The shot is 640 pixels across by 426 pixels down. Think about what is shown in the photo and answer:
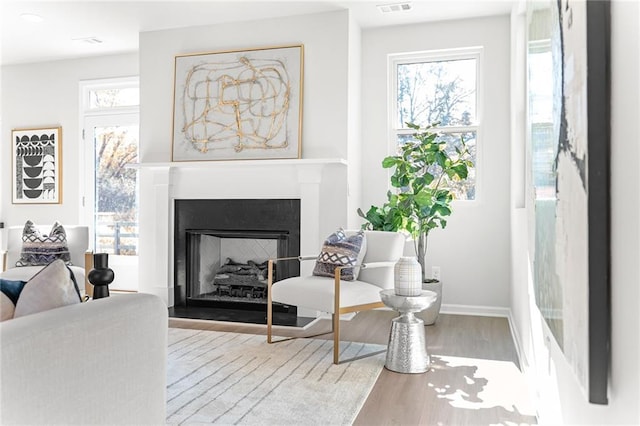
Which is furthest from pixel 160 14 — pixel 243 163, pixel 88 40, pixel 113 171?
pixel 113 171

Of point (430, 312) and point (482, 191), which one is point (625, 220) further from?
point (482, 191)

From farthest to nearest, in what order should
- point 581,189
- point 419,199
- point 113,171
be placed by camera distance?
point 113,171 < point 419,199 < point 581,189

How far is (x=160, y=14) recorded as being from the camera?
448 cm

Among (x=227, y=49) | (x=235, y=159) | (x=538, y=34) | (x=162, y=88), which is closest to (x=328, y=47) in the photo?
(x=227, y=49)

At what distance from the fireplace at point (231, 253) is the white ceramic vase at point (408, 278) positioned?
5.05 ft

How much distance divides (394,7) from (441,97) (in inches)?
37.9

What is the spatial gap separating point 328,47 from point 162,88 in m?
1.70

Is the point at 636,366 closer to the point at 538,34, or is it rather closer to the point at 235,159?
the point at 538,34

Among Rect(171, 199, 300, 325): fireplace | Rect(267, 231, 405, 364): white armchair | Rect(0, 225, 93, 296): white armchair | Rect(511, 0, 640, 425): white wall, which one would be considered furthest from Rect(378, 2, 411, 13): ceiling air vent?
Rect(511, 0, 640, 425): white wall

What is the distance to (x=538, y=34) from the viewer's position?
1887 millimetres

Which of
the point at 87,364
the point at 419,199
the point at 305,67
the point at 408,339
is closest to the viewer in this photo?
the point at 87,364

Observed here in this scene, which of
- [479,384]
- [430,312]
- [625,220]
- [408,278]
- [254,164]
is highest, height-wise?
[254,164]

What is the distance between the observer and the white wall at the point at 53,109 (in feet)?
19.0

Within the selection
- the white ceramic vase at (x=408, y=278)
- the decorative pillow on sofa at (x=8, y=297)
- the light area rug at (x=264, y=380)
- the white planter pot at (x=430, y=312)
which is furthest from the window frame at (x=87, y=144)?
the decorative pillow on sofa at (x=8, y=297)
